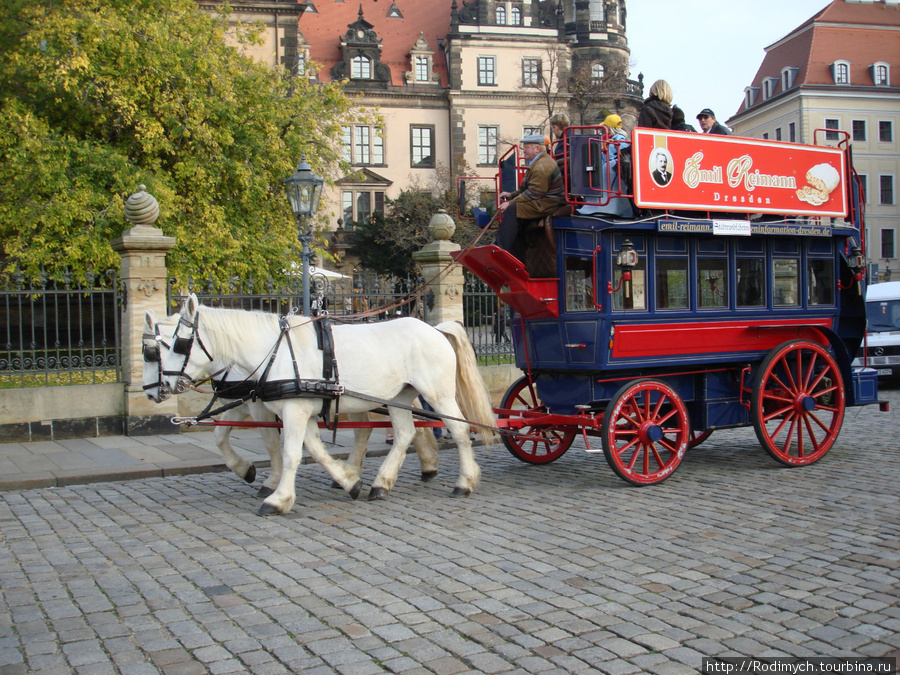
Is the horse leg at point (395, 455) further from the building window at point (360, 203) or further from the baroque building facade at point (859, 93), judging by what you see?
the baroque building facade at point (859, 93)

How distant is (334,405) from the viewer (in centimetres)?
731

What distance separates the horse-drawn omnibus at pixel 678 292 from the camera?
774cm

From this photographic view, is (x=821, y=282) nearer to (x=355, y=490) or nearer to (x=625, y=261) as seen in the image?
(x=625, y=261)

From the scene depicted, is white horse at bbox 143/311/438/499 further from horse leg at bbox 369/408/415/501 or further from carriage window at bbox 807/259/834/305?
carriage window at bbox 807/259/834/305

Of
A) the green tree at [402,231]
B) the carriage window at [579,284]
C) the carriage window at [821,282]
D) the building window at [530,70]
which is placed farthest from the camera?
the building window at [530,70]

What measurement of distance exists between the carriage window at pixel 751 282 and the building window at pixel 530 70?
49060 mm

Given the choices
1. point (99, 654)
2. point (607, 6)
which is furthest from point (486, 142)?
point (99, 654)

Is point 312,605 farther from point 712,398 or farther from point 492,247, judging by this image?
point 712,398

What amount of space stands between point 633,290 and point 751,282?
5.19 ft

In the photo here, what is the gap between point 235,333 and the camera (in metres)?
7.11

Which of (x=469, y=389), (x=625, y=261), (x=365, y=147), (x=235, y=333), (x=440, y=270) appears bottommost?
(x=469, y=389)

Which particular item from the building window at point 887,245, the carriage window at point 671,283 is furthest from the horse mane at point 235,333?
the building window at point 887,245

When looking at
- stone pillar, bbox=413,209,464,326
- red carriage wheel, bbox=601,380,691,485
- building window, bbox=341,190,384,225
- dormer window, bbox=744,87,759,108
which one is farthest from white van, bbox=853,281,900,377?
dormer window, bbox=744,87,759,108

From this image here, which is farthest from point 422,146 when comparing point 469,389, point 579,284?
point 469,389
